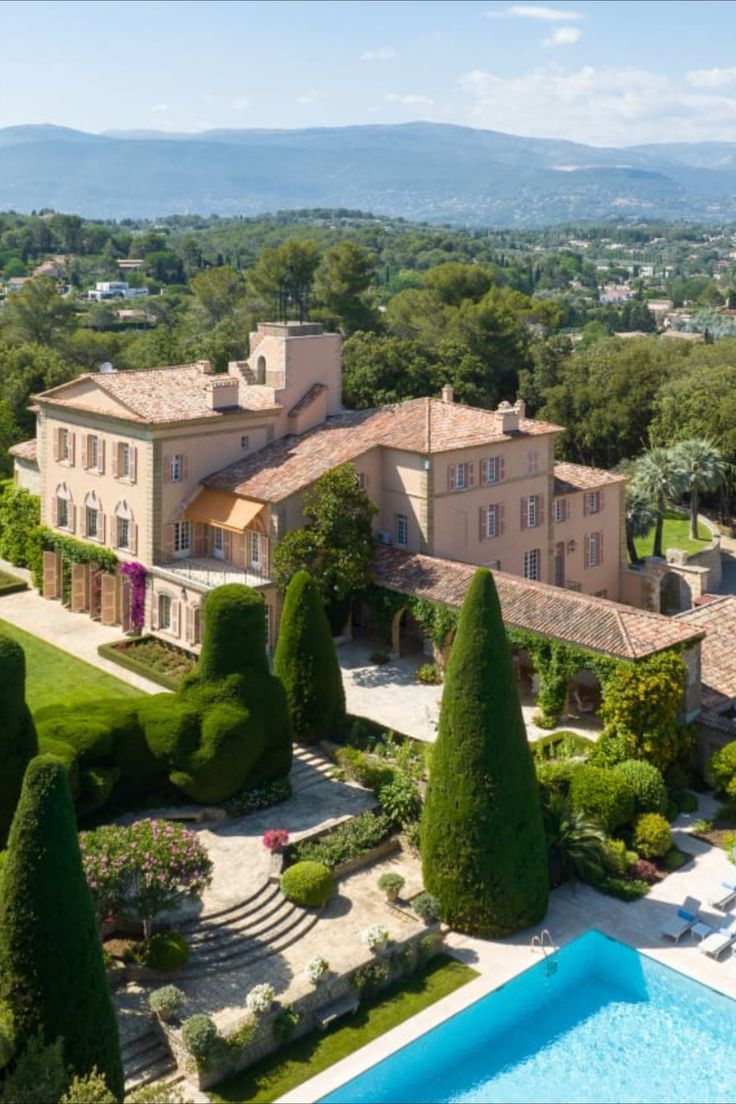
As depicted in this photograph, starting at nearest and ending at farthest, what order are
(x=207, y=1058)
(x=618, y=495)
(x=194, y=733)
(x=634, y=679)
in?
(x=207, y=1058) < (x=194, y=733) < (x=634, y=679) < (x=618, y=495)

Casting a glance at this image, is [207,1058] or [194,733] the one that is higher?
[194,733]

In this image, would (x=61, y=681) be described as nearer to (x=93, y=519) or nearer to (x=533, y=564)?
(x=93, y=519)

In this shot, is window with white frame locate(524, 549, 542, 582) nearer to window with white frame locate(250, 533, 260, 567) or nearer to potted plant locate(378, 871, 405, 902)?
window with white frame locate(250, 533, 260, 567)

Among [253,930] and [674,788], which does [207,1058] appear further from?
[674,788]

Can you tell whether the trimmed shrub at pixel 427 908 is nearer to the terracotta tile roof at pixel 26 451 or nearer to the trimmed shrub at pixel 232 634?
the trimmed shrub at pixel 232 634

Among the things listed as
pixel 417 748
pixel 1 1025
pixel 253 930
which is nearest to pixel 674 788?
pixel 417 748

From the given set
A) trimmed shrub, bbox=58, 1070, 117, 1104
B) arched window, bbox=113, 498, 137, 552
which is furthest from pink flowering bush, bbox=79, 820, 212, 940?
arched window, bbox=113, 498, 137, 552

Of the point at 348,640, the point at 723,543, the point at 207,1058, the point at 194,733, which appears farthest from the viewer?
the point at 723,543

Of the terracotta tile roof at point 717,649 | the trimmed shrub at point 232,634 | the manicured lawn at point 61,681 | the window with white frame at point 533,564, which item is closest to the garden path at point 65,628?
the manicured lawn at point 61,681
